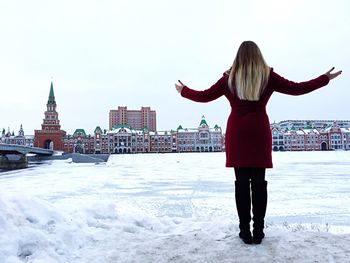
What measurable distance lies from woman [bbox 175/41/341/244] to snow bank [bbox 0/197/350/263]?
32 cm

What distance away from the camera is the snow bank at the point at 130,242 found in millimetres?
2703

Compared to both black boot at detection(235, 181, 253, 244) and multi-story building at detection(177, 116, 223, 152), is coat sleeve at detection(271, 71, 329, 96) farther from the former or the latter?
multi-story building at detection(177, 116, 223, 152)

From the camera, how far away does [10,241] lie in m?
2.76

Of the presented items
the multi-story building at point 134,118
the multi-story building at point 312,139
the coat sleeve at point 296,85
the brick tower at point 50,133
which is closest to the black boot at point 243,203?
the coat sleeve at point 296,85

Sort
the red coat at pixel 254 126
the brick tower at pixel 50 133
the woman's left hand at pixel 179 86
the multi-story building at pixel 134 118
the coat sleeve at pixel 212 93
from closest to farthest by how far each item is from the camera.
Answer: the red coat at pixel 254 126
the coat sleeve at pixel 212 93
the woman's left hand at pixel 179 86
the brick tower at pixel 50 133
the multi-story building at pixel 134 118

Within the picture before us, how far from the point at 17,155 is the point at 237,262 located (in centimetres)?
5562

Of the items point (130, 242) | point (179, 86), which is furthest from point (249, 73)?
point (130, 242)

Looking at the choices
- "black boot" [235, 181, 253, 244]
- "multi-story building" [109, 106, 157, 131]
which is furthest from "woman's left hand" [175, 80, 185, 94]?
"multi-story building" [109, 106, 157, 131]

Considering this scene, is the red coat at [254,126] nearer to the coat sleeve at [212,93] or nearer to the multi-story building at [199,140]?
the coat sleeve at [212,93]

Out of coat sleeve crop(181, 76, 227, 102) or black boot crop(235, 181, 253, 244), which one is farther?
coat sleeve crop(181, 76, 227, 102)

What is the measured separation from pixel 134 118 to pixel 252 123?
504 ft

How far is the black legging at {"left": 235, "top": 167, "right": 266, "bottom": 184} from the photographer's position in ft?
10.4

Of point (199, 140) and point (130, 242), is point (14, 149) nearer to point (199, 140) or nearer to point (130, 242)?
point (130, 242)

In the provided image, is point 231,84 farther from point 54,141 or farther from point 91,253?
point 54,141
